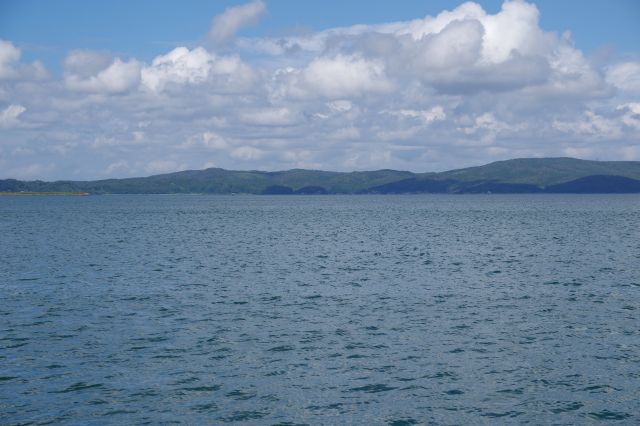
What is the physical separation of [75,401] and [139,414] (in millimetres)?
3088

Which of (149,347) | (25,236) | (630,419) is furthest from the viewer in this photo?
(25,236)

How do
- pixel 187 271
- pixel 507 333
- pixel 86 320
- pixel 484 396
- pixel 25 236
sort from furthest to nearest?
pixel 25 236, pixel 187 271, pixel 86 320, pixel 507 333, pixel 484 396

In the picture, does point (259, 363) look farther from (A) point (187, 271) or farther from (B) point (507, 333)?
(A) point (187, 271)

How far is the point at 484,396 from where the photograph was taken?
25.5 m

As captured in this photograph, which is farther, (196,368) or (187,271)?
(187,271)

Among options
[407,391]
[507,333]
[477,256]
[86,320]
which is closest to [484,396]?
[407,391]

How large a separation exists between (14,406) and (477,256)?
58.1 m

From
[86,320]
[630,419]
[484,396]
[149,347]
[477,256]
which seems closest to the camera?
[630,419]

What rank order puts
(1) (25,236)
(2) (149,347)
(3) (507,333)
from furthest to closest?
(1) (25,236) < (3) (507,333) < (2) (149,347)

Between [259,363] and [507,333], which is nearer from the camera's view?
[259,363]

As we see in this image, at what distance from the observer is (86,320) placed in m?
38.4

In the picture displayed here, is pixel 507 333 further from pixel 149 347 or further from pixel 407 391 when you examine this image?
pixel 149 347

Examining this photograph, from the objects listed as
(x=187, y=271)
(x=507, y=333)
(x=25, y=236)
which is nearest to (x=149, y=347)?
(x=507, y=333)

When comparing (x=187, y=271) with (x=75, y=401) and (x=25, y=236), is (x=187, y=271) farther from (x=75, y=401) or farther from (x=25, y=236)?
(x=25, y=236)
